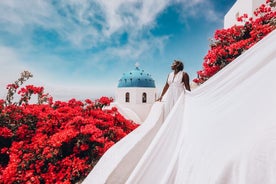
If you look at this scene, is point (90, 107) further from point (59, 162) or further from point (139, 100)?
point (139, 100)

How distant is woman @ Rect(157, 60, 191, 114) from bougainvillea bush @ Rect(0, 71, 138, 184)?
130cm

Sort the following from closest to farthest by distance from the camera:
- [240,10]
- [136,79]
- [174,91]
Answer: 1. [174,91]
2. [240,10]
3. [136,79]

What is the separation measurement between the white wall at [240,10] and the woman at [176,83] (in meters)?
7.22

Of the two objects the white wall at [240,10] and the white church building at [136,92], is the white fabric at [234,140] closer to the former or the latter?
the white wall at [240,10]

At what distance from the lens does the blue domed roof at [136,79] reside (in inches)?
1319

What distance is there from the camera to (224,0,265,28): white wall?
9039 millimetres

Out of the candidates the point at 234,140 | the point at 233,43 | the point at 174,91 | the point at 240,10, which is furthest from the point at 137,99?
the point at 234,140

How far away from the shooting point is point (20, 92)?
543 centimetres

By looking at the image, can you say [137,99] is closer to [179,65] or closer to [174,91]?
[179,65]

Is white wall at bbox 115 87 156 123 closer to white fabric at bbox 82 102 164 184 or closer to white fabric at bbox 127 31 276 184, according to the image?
white fabric at bbox 82 102 164 184

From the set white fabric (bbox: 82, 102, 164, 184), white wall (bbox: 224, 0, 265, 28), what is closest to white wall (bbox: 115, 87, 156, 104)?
white wall (bbox: 224, 0, 265, 28)

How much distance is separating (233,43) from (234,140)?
259 inches

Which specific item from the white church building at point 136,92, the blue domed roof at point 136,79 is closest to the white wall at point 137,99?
the white church building at point 136,92

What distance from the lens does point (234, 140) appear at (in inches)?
41.5
